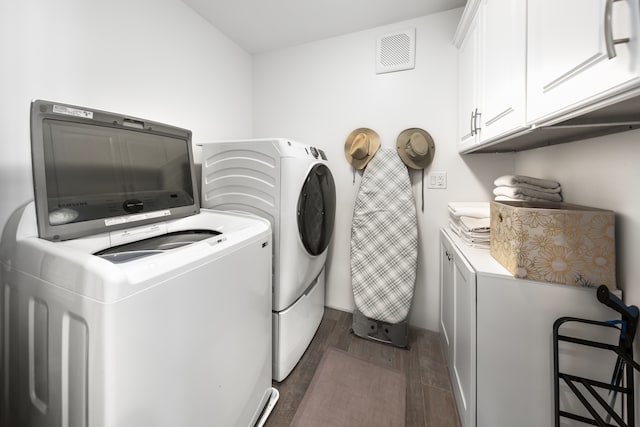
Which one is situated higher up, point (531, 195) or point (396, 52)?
point (396, 52)

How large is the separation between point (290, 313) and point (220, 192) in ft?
3.00

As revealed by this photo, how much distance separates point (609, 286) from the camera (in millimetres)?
867

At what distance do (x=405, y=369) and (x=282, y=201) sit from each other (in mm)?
1416

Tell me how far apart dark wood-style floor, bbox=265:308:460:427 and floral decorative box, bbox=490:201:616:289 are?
96cm

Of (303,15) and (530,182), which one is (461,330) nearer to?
(530,182)

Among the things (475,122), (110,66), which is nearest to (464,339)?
(475,122)

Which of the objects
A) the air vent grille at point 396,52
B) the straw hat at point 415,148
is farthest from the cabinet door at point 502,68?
the air vent grille at point 396,52

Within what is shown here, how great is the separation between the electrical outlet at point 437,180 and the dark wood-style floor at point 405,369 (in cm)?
123

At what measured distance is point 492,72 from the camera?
4.10 ft

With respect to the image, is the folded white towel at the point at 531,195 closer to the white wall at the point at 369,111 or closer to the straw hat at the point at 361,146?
the white wall at the point at 369,111

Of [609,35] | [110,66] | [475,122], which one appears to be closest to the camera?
[609,35]

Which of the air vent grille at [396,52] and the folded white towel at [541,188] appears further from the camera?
the air vent grille at [396,52]

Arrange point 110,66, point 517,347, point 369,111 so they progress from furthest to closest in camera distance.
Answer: point 369,111, point 110,66, point 517,347

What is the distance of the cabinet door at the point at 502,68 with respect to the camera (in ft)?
3.18
